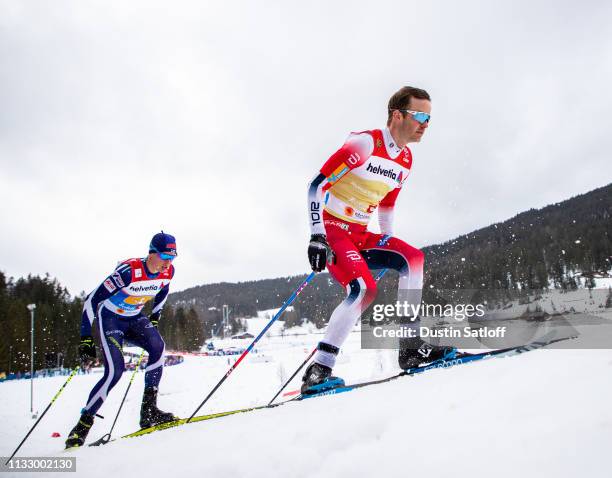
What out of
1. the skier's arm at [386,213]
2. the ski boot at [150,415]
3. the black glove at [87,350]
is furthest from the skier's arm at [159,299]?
the skier's arm at [386,213]

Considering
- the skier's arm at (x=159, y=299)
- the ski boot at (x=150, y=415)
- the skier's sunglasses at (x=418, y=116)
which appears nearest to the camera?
the skier's sunglasses at (x=418, y=116)

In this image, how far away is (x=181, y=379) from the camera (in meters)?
36.0

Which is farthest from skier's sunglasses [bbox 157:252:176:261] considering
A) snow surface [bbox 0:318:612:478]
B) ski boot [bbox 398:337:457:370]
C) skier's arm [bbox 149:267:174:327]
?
ski boot [bbox 398:337:457:370]

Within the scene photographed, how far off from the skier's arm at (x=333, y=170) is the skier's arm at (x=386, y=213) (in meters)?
0.90

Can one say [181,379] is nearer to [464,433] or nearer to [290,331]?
[464,433]

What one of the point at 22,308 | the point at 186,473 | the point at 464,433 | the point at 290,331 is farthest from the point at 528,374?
the point at 290,331

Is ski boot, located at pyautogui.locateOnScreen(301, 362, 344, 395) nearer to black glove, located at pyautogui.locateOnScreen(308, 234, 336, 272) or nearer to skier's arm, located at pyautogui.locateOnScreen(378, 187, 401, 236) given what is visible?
black glove, located at pyautogui.locateOnScreen(308, 234, 336, 272)

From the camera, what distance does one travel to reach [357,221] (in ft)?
13.0

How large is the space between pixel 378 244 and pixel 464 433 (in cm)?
260

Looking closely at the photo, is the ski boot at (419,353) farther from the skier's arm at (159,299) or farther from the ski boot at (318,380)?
the skier's arm at (159,299)

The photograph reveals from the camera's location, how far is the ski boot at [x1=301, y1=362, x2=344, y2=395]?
11.3ft

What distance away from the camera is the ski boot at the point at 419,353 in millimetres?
3625

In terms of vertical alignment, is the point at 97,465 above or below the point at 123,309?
below

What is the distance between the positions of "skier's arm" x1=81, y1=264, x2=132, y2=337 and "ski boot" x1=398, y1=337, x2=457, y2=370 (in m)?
3.74
